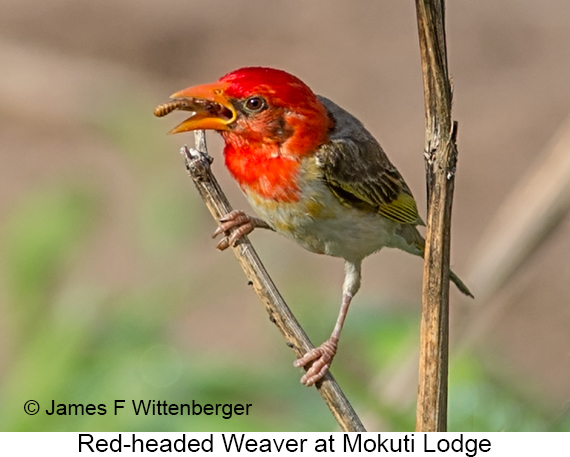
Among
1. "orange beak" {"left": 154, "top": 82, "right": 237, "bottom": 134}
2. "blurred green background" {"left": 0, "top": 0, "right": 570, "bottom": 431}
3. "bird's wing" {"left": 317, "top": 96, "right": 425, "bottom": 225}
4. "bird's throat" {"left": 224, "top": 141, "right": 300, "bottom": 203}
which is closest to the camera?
"orange beak" {"left": 154, "top": 82, "right": 237, "bottom": 134}

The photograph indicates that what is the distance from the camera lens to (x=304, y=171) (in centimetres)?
366

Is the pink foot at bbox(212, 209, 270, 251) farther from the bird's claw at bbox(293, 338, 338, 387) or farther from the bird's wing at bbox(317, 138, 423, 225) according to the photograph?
the bird's claw at bbox(293, 338, 338, 387)

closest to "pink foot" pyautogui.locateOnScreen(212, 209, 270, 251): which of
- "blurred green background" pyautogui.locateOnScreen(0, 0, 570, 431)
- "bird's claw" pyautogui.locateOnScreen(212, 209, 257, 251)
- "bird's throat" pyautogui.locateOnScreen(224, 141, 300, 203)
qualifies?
"bird's claw" pyautogui.locateOnScreen(212, 209, 257, 251)

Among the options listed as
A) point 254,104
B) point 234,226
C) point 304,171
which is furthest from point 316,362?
point 254,104

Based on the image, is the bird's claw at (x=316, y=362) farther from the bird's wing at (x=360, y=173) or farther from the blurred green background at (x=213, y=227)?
the bird's wing at (x=360, y=173)

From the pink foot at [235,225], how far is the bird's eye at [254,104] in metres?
0.37

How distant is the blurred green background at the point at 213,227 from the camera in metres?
3.97

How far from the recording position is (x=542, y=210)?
10.5ft

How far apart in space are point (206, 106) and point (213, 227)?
3693 millimetres

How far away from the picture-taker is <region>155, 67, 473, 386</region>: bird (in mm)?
3338

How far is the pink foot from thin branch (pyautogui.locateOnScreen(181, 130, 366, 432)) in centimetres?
4

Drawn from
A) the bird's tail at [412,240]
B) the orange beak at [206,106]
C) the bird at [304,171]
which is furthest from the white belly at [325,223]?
the orange beak at [206,106]

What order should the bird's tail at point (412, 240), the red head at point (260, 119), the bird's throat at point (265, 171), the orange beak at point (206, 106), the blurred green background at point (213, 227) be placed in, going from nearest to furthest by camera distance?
the orange beak at point (206, 106) → the red head at point (260, 119) → the bird's throat at point (265, 171) → the blurred green background at point (213, 227) → the bird's tail at point (412, 240)

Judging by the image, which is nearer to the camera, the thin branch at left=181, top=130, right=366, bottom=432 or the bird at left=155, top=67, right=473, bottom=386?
the thin branch at left=181, top=130, right=366, bottom=432
